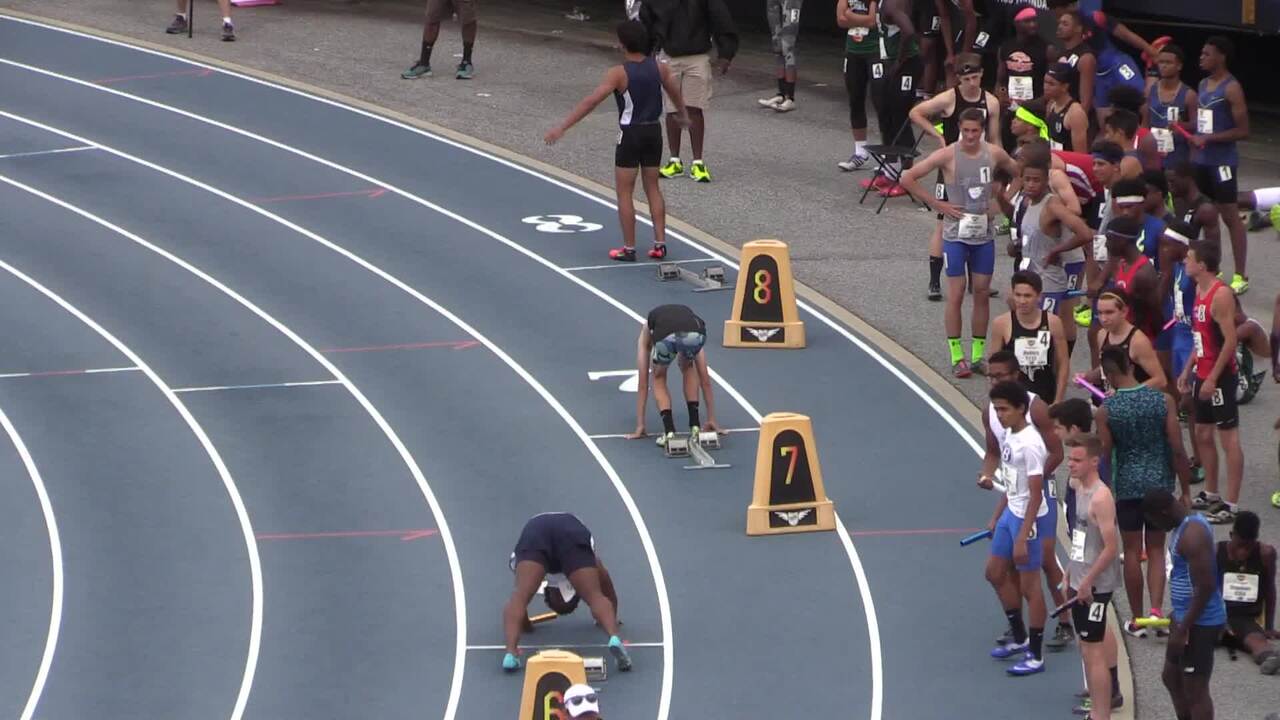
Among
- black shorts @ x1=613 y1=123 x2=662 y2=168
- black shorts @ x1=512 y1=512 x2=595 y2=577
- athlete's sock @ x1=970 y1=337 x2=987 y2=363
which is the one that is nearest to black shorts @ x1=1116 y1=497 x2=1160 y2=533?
black shorts @ x1=512 y1=512 x2=595 y2=577

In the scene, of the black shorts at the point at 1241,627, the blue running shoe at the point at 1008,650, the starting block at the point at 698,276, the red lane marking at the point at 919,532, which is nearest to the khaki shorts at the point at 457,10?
the starting block at the point at 698,276

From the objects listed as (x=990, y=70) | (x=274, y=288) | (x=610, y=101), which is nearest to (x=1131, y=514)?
(x=274, y=288)

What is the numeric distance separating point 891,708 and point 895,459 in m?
3.69

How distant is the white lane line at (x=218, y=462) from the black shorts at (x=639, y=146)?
4.58 metres

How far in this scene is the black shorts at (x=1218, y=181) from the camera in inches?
679

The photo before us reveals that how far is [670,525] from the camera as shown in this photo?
14578 millimetres

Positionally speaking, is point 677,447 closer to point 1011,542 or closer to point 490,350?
point 490,350

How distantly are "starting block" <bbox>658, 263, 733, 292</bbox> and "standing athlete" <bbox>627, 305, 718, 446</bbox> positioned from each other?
3091 millimetres

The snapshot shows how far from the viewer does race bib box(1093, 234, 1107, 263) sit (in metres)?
15.0

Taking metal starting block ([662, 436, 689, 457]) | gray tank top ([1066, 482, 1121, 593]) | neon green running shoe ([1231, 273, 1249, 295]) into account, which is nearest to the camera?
gray tank top ([1066, 482, 1121, 593])

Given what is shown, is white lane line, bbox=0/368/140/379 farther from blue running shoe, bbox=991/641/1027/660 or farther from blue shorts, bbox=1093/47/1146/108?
blue shorts, bbox=1093/47/1146/108

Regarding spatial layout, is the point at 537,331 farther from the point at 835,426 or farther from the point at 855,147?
the point at 855,147

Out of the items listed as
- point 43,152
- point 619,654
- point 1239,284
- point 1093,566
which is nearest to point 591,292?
point 1239,284

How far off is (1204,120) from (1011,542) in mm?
6259
